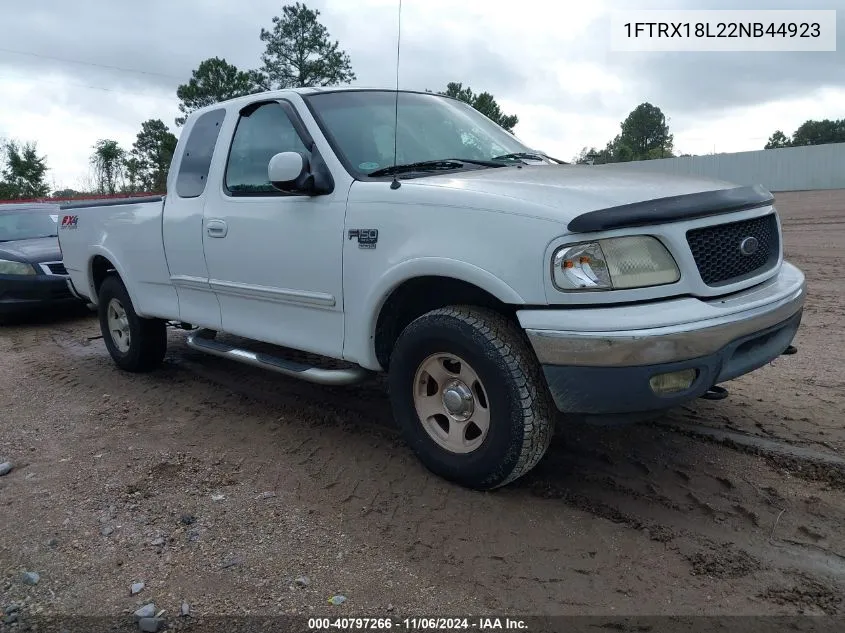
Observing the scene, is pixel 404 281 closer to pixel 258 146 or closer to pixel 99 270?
pixel 258 146

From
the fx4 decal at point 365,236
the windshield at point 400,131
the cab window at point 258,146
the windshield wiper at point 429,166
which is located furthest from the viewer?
the cab window at point 258,146

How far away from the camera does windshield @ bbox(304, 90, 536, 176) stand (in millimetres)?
3869

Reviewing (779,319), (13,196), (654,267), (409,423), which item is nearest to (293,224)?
(409,423)

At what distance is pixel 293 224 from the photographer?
3875 mm

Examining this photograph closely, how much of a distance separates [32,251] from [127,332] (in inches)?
149

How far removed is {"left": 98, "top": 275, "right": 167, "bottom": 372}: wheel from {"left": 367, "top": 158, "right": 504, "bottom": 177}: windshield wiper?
2868mm

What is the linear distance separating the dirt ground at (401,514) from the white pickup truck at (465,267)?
38 centimetres

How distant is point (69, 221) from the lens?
6172mm

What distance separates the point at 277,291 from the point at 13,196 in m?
43.6

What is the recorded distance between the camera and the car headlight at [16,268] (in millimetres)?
8422

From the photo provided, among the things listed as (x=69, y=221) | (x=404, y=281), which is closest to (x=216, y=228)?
(x=404, y=281)

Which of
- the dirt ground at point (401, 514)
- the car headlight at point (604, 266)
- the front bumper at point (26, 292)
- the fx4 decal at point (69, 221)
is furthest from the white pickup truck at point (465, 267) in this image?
the front bumper at point (26, 292)

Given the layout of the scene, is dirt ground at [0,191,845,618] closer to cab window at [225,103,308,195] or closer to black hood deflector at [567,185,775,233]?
black hood deflector at [567,185,775,233]

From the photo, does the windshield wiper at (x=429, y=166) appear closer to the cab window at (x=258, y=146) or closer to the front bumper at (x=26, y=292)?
the cab window at (x=258, y=146)
